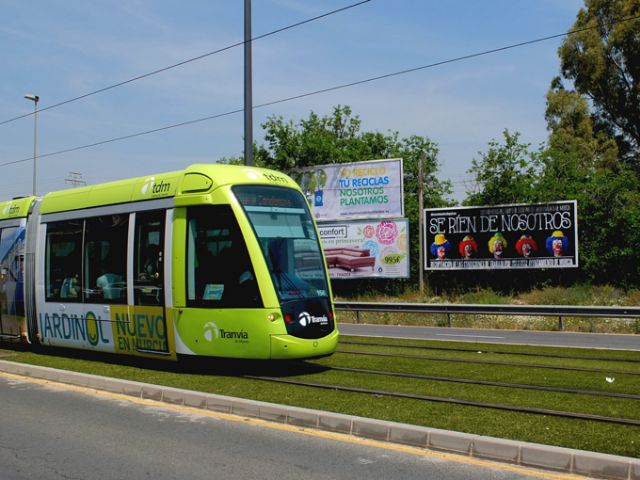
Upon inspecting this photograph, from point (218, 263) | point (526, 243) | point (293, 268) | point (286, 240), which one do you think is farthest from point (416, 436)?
point (526, 243)

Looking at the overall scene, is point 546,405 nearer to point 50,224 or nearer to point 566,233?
point 50,224

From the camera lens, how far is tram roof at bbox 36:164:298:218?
11.5 meters

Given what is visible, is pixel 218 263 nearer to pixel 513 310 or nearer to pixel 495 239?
pixel 513 310

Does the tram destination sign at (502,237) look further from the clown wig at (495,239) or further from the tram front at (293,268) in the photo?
the tram front at (293,268)

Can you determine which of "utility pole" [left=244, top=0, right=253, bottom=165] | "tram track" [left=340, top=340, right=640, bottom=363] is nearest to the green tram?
"tram track" [left=340, top=340, right=640, bottom=363]

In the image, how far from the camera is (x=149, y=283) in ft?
40.1

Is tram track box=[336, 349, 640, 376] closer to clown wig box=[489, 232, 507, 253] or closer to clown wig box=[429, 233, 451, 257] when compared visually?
clown wig box=[489, 232, 507, 253]

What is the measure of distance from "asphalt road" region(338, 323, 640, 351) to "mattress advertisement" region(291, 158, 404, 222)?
11319 millimetres

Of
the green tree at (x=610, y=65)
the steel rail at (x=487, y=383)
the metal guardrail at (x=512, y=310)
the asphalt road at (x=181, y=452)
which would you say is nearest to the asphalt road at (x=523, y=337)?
the metal guardrail at (x=512, y=310)

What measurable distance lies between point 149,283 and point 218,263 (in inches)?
65.8

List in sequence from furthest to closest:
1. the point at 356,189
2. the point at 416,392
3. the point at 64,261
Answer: the point at 356,189 → the point at 64,261 → the point at 416,392

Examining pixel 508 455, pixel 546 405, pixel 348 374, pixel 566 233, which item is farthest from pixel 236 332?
pixel 566 233

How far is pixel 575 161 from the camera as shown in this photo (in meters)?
33.4

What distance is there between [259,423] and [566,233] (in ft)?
76.2
